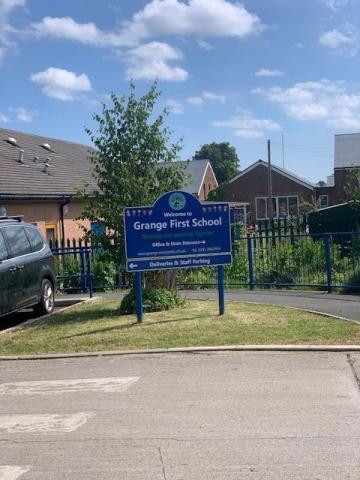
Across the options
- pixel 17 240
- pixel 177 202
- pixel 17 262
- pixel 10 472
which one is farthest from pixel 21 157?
pixel 10 472

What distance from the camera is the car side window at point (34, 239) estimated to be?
1134 cm

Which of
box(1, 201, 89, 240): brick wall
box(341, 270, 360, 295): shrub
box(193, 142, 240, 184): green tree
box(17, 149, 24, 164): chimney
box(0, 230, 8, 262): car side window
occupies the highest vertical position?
box(193, 142, 240, 184): green tree

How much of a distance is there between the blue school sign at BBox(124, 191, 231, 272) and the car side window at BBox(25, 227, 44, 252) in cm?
214

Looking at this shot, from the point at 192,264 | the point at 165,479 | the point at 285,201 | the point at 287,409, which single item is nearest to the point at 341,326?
the point at 192,264

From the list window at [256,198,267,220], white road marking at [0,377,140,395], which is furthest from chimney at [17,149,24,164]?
window at [256,198,267,220]

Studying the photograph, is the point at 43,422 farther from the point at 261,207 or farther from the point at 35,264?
the point at 261,207

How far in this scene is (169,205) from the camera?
10297mm

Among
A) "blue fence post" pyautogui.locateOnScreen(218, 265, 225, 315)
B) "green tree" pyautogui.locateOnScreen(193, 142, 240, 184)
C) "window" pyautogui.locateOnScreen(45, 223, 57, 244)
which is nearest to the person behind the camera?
"blue fence post" pyautogui.locateOnScreen(218, 265, 225, 315)

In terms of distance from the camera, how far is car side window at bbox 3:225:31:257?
10.5 metres

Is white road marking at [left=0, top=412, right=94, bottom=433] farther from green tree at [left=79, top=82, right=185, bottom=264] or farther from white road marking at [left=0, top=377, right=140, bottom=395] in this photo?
green tree at [left=79, top=82, right=185, bottom=264]

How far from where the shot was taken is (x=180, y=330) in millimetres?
9328

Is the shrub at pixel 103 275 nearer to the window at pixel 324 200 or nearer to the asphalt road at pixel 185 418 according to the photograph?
the asphalt road at pixel 185 418

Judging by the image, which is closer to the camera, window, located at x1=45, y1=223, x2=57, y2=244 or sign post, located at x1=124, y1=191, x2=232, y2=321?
sign post, located at x1=124, y1=191, x2=232, y2=321

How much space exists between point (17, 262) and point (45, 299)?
1573 millimetres
